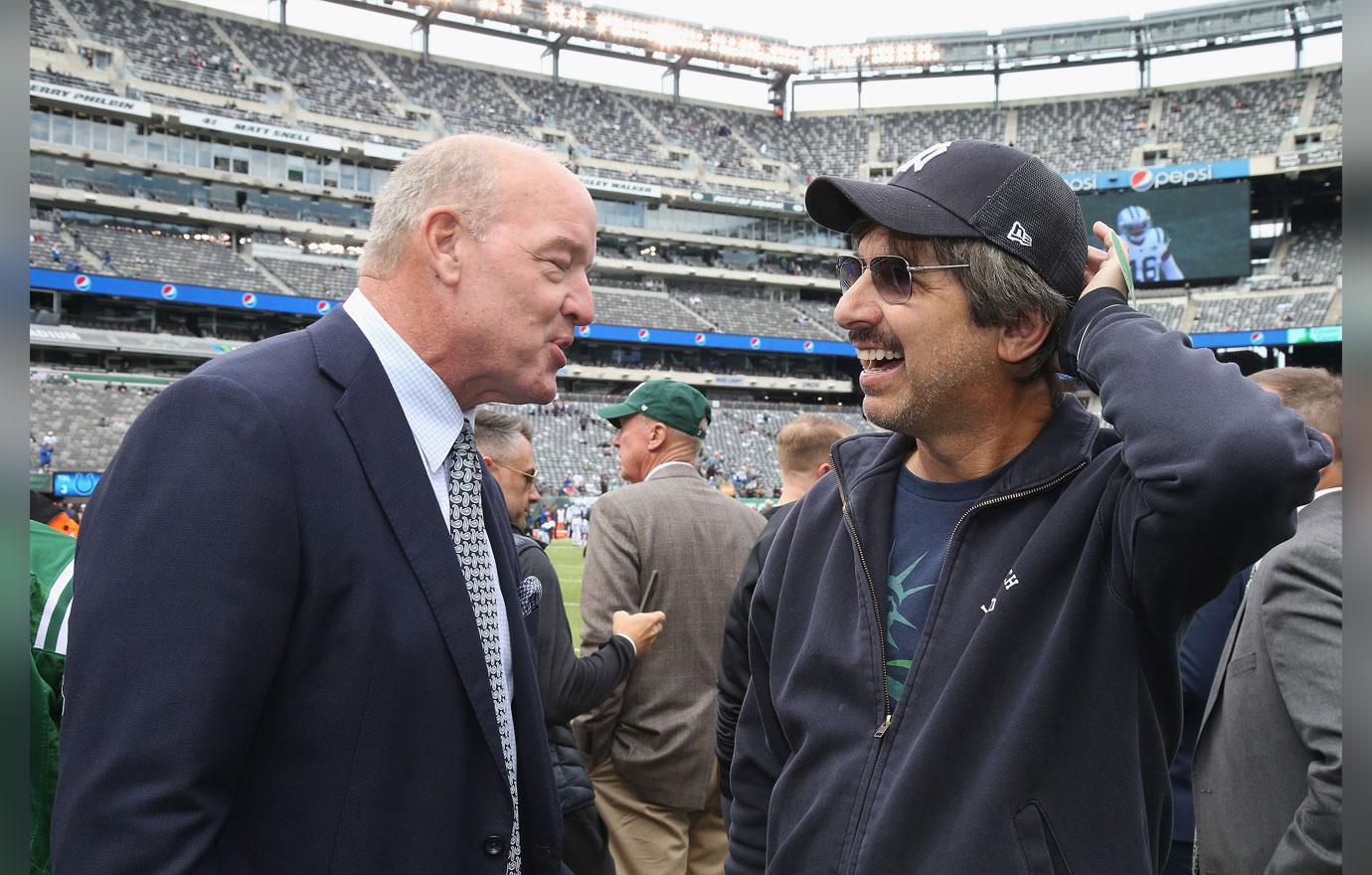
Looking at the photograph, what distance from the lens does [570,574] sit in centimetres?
2159

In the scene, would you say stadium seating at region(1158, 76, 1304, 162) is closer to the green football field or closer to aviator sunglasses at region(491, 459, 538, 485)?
the green football field

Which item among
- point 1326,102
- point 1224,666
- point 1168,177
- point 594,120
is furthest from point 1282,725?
point 1326,102

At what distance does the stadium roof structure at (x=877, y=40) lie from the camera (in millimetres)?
48688

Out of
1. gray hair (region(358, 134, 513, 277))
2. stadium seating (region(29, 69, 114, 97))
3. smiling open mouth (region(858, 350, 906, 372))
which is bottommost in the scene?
smiling open mouth (region(858, 350, 906, 372))

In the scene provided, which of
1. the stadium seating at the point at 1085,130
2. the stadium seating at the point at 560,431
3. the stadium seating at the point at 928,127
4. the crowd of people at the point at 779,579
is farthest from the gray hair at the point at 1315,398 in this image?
the stadium seating at the point at 928,127

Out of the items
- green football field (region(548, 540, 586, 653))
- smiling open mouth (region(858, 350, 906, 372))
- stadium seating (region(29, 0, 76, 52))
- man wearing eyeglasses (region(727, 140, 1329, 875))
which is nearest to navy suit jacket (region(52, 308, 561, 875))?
man wearing eyeglasses (region(727, 140, 1329, 875))

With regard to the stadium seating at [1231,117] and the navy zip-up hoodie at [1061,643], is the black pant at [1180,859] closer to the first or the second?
the navy zip-up hoodie at [1061,643]

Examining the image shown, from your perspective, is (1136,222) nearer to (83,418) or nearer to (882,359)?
(83,418)

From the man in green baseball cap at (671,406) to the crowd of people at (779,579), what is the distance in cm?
202

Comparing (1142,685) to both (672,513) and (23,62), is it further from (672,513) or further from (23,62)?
(672,513)

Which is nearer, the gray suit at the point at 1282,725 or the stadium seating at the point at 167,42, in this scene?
the gray suit at the point at 1282,725

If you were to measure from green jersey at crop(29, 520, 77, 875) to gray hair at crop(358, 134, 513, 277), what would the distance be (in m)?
1.05

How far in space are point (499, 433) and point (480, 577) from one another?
7.14 ft

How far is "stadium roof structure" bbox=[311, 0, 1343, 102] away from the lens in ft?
160
